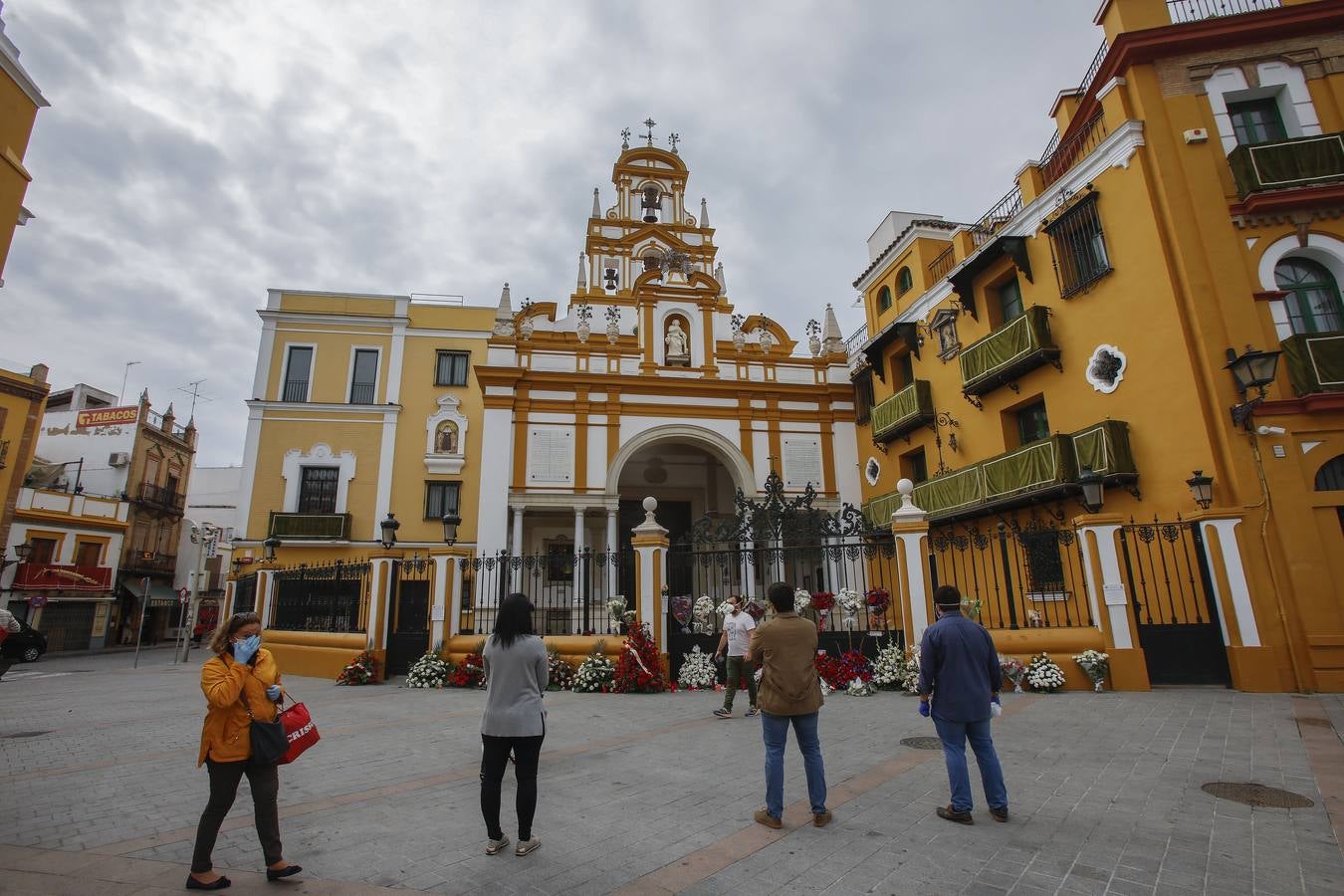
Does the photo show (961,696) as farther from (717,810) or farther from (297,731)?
(297,731)

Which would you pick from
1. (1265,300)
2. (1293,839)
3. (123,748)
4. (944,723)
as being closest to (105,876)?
(123,748)

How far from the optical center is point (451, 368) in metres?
26.4

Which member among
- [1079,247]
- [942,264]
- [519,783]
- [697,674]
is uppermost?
[942,264]

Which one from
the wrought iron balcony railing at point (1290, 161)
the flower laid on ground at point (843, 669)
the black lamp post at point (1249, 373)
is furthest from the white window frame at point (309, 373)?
the wrought iron balcony railing at point (1290, 161)

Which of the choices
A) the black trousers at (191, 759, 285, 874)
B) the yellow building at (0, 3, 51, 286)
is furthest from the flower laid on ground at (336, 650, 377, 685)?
the black trousers at (191, 759, 285, 874)

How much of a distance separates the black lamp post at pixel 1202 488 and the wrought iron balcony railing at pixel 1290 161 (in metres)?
5.44

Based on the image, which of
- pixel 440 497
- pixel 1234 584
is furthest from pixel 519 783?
pixel 440 497

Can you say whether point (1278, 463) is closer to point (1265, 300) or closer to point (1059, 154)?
point (1265, 300)

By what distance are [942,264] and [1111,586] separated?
11636 mm

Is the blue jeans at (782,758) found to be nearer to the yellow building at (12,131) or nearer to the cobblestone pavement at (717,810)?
the cobblestone pavement at (717,810)

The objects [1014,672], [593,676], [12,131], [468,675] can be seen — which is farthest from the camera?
[468,675]

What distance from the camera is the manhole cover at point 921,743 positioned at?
6.76 meters

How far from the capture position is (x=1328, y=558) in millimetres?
10250

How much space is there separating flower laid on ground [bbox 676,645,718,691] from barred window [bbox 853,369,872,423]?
1273cm
